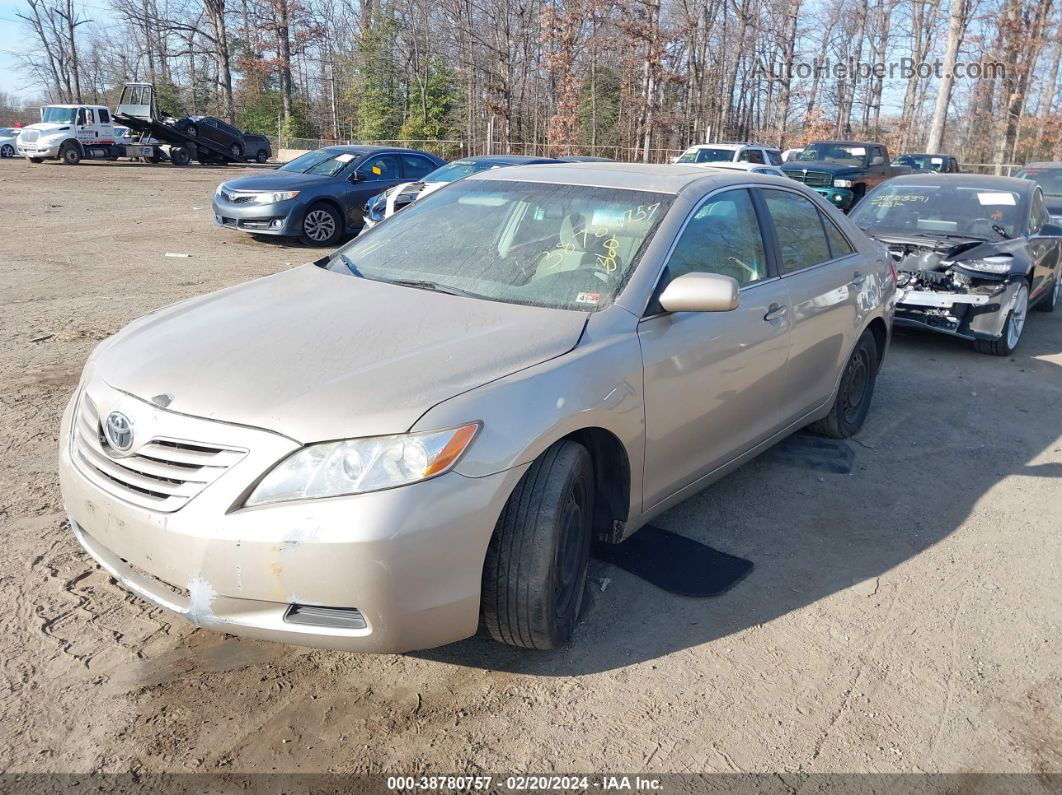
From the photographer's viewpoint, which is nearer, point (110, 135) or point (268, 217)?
point (268, 217)

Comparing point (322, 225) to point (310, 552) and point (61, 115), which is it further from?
point (61, 115)

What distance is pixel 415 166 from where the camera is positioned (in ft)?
47.9

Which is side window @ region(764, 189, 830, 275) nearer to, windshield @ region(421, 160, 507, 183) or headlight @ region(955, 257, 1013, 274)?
headlight @ region(955, 257, 1013, 274)

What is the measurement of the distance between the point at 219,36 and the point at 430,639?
184 ft

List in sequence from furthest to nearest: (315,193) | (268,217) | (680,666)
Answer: (315,193) < (268,217) < (680,666)

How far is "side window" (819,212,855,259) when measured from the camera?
484 centimetres

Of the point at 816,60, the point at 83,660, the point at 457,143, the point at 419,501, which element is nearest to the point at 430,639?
the point at 419,501

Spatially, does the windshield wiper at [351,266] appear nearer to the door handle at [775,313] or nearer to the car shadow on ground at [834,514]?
the car shadow on ground at [834,514]

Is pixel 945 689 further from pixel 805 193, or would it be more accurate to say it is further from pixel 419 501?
pixel 805 193

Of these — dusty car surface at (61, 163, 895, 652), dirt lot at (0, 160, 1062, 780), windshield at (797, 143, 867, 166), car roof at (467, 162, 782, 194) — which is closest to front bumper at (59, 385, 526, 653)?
dusty car surface at (61, 163, 895, 652)

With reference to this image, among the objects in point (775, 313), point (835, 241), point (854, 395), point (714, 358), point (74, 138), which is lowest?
point (854, 395)

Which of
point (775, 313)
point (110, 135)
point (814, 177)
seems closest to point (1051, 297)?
point (775, 313)

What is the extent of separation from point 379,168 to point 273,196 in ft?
6.68

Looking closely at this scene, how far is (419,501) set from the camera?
A: 243cm
